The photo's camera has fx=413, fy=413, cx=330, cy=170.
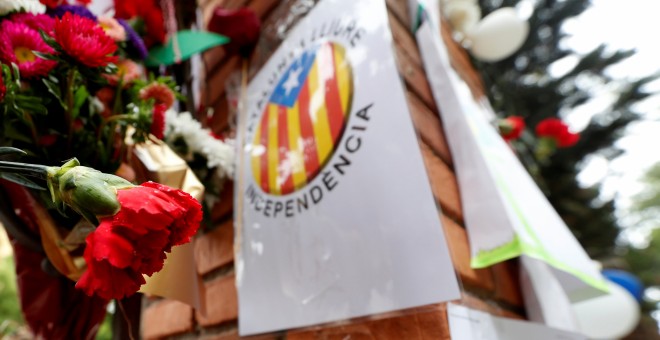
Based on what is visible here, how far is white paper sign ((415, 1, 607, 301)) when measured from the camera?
0.52 m

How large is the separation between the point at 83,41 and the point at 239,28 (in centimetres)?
46

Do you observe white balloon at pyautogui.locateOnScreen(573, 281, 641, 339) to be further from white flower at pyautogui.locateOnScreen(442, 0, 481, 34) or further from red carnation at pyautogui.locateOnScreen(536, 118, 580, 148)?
white flower at pyautogui.locateOnScreen(442, 0, 481, 34)

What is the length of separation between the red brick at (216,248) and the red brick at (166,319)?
8cm

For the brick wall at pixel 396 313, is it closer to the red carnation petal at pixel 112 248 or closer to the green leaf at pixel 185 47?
the green leaf at pixel 185 47

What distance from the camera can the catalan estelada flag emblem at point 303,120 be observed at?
0.60 metres

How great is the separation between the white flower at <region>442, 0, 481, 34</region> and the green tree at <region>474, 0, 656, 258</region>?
1.29 metres

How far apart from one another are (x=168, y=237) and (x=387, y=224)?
28 centimetres

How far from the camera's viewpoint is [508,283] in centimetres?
65

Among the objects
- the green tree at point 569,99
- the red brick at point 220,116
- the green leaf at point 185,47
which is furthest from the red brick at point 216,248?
the green tree at point 569,99

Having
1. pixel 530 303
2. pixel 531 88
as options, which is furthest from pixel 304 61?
pixel 531 88

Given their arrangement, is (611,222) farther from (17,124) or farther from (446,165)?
(17,124)

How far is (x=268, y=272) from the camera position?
611 mm

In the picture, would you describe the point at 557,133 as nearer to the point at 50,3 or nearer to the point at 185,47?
the point at 185,47

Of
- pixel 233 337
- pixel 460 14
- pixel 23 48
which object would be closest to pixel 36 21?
pixel 23 48
